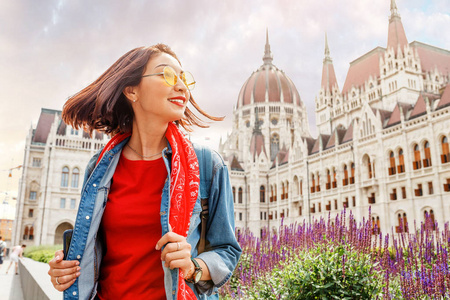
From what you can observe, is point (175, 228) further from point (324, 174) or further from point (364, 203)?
point (324, 174)

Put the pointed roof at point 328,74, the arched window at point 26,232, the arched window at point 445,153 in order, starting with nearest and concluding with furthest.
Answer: the arched window at point 445,153 < the arched window at point 26,232 < the pointed roof at point 328,74

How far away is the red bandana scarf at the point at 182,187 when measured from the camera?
145 cm

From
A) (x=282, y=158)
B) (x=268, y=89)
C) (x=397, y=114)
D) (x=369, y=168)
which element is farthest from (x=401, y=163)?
(x=268, y=89)

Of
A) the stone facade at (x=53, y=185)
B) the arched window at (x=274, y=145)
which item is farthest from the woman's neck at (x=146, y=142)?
the arched window at (x=274, y=145)

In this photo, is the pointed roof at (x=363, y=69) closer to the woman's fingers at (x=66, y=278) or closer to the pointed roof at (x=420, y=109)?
the pointed roof at (x=420, y=109)

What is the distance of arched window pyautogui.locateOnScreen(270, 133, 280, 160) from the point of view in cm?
5516

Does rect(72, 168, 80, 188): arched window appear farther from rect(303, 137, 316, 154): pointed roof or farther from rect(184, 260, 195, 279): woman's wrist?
rect(184, 260, 195, 279): woman's wrist

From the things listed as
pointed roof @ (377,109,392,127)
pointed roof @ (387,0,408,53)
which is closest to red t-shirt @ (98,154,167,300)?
pointed roof @ (377,109,392,127)

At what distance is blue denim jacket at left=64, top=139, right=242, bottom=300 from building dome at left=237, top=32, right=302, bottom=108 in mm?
61703

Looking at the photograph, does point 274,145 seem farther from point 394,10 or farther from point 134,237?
point 134,237

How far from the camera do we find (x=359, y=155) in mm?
30375

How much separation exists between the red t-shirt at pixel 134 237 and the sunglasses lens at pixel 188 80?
1.38 ft

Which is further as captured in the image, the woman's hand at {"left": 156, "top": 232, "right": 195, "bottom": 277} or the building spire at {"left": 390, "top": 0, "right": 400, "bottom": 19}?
the building spire at {"left": 390, "top": 0, "right": 400, "bottom": 19}

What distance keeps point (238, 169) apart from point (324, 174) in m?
16.1
